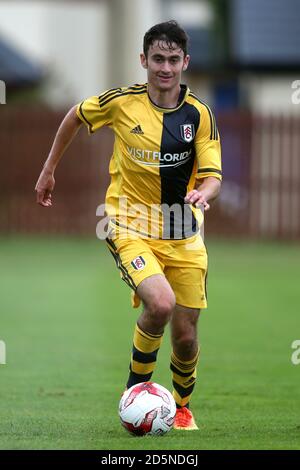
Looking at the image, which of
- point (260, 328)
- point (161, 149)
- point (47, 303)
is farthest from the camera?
point (47, 303)

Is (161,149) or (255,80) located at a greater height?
(161,149)

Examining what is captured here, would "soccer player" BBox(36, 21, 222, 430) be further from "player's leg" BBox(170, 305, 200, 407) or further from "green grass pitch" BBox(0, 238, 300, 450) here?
"green grass pitch" BBox(0, 238, 300, 450)

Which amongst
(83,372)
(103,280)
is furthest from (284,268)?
(83,372)

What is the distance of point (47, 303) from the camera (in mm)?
14914

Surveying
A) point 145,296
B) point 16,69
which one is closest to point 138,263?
point 145,296

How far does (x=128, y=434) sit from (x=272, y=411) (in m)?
1.34

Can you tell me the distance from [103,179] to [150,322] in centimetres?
1846

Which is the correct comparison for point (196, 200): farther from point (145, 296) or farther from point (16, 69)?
point (16, 69)

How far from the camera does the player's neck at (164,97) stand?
7.71 m

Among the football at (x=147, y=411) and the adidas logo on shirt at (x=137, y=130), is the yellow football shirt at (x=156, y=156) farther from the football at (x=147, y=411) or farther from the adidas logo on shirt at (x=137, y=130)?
the football at (x=147, y=411)

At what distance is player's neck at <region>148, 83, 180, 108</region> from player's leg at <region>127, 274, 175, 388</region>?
3.75 feet

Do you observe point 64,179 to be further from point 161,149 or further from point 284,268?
point 161,149

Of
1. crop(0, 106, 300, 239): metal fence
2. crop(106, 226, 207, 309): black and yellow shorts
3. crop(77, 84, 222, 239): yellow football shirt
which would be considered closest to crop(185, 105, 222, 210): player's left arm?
crop(77, 84, 222, 239): yellow football shirt

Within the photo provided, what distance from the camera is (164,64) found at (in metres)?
7.55
